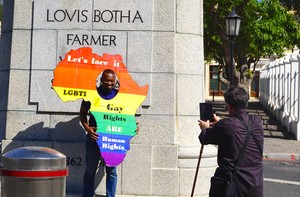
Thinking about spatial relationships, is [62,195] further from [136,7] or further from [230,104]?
[136,7]

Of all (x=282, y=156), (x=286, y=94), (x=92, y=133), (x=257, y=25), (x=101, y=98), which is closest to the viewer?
(x=92, y=133)

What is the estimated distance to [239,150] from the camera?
5961 millimetres

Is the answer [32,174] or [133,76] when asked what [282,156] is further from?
[32,174]

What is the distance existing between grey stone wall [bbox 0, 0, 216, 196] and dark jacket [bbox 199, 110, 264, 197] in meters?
3.66

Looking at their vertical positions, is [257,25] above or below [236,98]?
above

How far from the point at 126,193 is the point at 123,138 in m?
1.08

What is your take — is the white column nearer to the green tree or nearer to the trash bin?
the green tree

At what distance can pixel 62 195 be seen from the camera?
17.2 ft

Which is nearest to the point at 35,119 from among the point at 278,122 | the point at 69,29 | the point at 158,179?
the point at 69,29

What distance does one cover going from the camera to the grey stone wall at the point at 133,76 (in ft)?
31.7

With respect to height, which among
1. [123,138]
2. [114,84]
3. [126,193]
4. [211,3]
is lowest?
[126,193]

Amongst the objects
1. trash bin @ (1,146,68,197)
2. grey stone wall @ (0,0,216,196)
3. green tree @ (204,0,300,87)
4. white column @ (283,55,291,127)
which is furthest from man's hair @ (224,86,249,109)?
green tree @ (204,0,300,87)

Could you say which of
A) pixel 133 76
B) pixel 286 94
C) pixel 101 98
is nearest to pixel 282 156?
pixel 286 94

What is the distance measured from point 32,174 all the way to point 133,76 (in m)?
4.77
